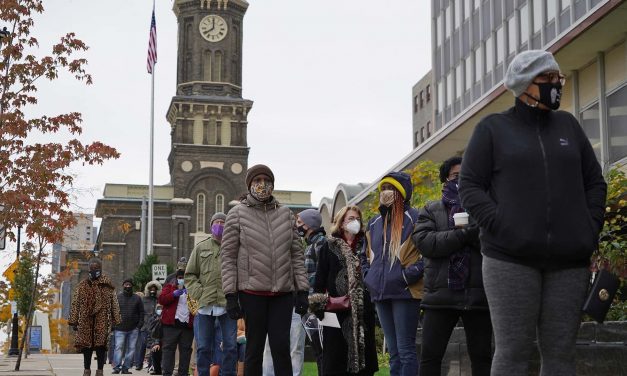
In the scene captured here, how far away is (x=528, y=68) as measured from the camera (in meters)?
5.44

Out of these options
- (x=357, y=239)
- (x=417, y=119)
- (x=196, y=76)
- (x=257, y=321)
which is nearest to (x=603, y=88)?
(x=357, y=239)

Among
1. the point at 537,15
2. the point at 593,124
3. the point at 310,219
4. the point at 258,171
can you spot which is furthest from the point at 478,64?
the point at 258,171

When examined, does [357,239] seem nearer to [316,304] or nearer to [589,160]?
[316,304]

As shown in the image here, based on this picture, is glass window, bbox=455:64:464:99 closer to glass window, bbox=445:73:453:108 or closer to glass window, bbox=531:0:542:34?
glass window, bbox=445:73:453:108

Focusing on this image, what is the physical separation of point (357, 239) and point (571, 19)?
24.1 meters

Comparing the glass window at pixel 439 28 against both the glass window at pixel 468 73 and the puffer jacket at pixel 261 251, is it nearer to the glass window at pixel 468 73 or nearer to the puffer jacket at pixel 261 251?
the glass window at pixel 468 73

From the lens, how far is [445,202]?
736 cm

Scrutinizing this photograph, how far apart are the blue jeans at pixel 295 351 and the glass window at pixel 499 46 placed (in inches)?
1181

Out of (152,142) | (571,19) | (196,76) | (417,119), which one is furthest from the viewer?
(196,76)

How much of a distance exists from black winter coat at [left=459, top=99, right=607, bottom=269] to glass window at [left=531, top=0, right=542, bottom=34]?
31.0 meters

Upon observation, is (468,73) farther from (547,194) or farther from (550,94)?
(547,194)

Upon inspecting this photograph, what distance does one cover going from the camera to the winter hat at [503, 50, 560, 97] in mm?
5422

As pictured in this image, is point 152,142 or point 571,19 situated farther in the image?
point 152,142

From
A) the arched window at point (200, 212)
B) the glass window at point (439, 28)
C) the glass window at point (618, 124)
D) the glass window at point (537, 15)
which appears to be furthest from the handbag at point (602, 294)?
the arched window at point (200, 212)
